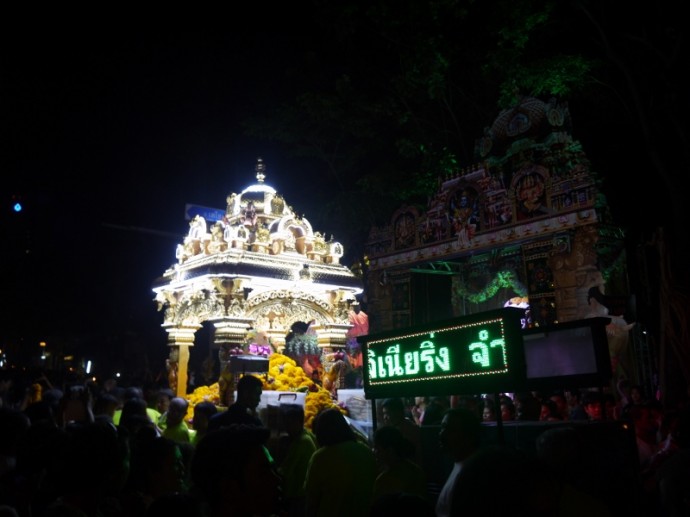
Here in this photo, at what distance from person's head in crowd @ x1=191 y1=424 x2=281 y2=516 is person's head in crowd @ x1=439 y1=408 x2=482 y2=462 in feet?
6.00

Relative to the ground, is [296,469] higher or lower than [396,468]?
lower

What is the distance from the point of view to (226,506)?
2570 millimetres

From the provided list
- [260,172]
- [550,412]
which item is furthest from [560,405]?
[260,172]

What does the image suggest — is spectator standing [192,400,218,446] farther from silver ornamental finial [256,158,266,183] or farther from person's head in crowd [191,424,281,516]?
silver ornamental finial [256,158,266,183]

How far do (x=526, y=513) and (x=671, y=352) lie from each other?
11779 mm

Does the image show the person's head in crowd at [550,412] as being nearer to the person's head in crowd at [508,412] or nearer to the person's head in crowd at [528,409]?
the person's head in crowd at [508,412]

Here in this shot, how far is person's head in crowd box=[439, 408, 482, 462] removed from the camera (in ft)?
13.6

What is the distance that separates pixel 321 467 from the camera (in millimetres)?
4664

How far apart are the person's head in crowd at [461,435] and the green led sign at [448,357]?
34cm

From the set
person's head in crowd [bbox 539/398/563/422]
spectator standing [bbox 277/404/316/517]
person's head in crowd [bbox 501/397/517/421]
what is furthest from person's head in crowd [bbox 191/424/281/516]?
person's head in crowd [bbox 539/398/563/422]

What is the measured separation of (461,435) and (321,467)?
121cm

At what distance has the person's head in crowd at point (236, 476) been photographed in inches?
101

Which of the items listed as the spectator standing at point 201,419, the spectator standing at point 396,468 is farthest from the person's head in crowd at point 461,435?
the spectator standing at point 201,419

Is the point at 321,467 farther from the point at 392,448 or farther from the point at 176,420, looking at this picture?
the point at 176,420
